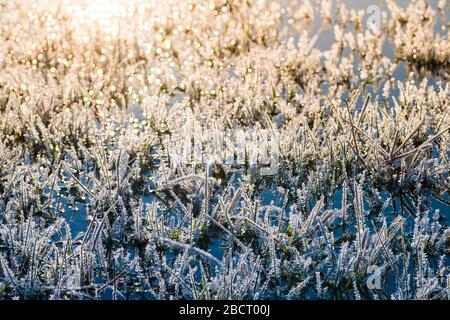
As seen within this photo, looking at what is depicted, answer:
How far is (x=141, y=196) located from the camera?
8.42 feet

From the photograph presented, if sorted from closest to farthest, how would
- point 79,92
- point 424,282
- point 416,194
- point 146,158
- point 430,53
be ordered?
point 424,282 < point 416,194 < point 146,158 < point 79,92 < point 430,53

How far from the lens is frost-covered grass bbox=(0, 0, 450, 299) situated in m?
1.97

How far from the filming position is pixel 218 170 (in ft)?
8.93

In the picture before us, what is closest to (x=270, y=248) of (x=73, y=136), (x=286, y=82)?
(x=73, y=136)

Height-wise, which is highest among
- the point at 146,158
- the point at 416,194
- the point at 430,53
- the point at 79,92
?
the point at 430,53

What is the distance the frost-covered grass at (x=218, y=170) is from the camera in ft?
6.46

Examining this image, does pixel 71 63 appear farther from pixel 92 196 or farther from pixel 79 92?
pixel 92 196

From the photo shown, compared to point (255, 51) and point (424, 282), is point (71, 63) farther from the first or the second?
point (424, 282)

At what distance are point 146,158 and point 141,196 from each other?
349 mm

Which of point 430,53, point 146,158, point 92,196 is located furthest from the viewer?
point 430,53

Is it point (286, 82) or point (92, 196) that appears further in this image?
point (286, 82)

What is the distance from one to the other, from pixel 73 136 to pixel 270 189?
1126 mm

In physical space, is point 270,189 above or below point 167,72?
below

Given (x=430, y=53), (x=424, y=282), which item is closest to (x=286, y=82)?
(x=430, y=53)
